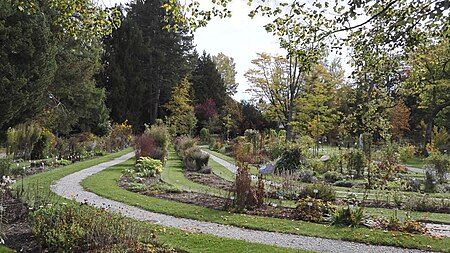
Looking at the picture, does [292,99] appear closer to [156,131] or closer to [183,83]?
[183,83]

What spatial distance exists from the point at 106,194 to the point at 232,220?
146 inches

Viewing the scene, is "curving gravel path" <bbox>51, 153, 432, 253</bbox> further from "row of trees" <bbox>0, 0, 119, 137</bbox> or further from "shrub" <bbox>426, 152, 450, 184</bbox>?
"shrub" <bbox>426, 152, 450, 184</bbox>

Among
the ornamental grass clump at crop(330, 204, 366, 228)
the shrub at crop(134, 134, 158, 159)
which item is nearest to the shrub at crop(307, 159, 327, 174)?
the shrub at crop(134, 134, 158, 159)

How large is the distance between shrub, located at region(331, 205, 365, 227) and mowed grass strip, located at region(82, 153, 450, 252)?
0.25 meters

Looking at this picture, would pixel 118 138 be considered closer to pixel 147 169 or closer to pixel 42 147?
pixel 42 147

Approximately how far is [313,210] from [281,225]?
106cm

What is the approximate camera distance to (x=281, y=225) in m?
6.36

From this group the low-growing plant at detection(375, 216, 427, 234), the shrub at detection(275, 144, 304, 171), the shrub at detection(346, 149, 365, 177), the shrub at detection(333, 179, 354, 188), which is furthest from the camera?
the shrub at detection(275, 144, 304, 171)

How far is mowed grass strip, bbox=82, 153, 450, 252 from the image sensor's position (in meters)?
5.52

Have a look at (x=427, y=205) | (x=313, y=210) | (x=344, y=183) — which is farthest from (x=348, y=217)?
(x=344, y=183)

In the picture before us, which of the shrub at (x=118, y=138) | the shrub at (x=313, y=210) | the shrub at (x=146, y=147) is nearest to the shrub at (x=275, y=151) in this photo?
the shrub at (x=146, y=147)

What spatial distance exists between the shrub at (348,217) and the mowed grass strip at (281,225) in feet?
0.83

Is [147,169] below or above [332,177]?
above

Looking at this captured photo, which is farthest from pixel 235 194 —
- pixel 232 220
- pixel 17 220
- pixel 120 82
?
pixel 120 82
